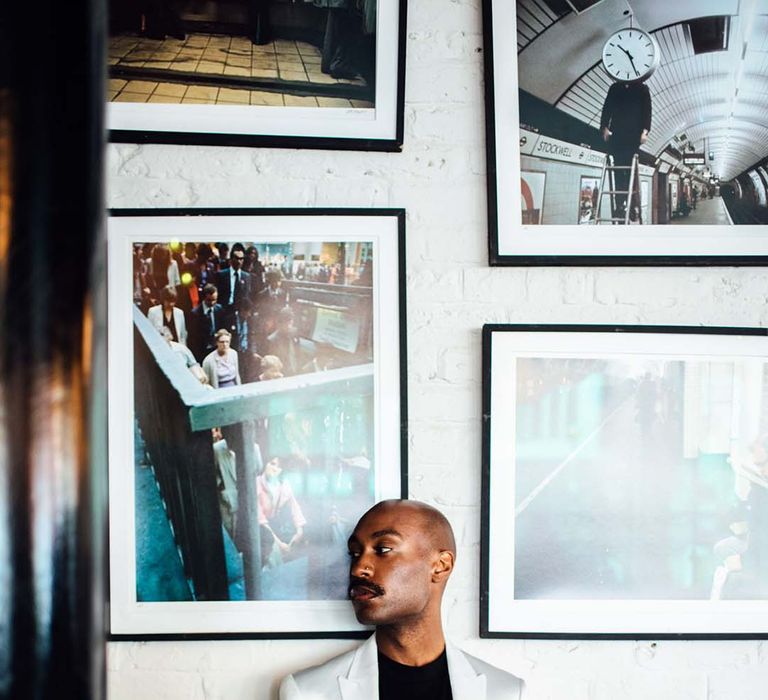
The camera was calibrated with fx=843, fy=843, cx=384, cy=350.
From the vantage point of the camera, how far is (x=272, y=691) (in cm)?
174

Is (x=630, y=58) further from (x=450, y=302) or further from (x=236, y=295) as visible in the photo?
(x=236, y=295)

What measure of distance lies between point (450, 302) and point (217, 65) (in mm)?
697

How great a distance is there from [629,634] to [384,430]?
662 mm

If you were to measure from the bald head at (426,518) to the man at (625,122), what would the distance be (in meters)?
0.80

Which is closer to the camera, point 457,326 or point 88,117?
point 88,117

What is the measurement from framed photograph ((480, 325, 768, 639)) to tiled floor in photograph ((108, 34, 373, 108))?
655mm

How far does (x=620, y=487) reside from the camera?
1.75m

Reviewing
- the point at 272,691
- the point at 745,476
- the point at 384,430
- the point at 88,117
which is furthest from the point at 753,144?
the point at 88,117

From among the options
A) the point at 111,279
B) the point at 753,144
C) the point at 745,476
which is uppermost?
the point at 753,144

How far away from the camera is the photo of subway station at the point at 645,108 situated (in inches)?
70.6

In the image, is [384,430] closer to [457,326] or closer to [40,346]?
[457,326]

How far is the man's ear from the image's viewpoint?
158 cm

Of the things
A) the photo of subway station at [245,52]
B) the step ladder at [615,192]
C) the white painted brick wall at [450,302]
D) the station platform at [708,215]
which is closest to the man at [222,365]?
the white painted brick wall at [450,302]

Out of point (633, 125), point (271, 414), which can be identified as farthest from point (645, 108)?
point (271, 414)
